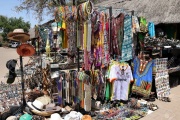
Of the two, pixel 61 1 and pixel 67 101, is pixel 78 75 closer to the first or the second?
pixel 67 101

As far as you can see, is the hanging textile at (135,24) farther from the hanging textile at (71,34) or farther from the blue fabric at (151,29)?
the hanging textile at (71,34)

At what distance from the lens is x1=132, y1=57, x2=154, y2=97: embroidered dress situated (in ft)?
17.2

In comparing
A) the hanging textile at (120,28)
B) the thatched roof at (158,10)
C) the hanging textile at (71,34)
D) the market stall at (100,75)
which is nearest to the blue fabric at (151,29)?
the market stall at (100,75)

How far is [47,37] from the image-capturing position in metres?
8.45

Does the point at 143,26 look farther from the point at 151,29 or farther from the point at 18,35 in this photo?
the point at 18,35

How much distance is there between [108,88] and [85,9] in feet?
7.43

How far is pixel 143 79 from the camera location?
5.29m

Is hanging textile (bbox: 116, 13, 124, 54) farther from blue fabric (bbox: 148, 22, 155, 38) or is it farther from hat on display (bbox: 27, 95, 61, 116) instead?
hat on display (bbox: 27, 95, 61, 116)

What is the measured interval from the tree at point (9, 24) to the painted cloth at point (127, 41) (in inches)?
1457

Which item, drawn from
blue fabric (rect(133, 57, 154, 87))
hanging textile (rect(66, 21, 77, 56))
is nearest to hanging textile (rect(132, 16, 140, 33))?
blue fabric (rect(133, 57, 154, 87))

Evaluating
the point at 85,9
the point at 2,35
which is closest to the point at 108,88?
the point at 85,9

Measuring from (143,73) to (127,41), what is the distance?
1.10 meters

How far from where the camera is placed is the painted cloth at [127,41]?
5133 mm

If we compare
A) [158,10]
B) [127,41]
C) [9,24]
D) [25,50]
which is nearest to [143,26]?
[127,41]
